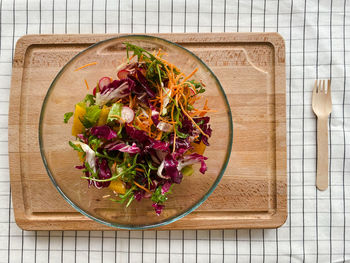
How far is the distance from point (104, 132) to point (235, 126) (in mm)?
634

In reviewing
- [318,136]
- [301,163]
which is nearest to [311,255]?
[301,163]

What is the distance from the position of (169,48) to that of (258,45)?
0.46 meters

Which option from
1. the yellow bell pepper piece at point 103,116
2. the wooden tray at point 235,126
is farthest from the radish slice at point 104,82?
the wooden tray at point 235,126

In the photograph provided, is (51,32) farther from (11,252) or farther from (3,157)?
(11,252)

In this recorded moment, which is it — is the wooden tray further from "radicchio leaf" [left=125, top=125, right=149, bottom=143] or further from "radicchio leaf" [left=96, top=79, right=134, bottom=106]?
"radicchio leaf" [left=125, top=125, right=149, bottom=143]

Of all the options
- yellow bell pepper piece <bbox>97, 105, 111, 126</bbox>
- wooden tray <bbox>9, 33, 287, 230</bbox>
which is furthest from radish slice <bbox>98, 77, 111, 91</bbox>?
wooden tray <bbox>9, 33, 287, 230</bbox>

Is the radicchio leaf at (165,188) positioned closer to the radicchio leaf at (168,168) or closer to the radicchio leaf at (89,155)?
the radicchio leaf at (168,168)

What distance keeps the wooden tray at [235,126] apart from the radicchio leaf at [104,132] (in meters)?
0.48

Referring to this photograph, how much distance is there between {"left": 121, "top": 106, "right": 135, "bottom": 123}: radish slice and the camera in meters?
1.27

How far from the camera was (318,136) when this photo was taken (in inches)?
64.9

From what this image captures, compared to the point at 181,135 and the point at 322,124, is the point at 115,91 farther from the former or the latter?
the point at 322,124

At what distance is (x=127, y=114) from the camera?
1275 millimetres

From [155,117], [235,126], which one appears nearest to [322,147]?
[235,126]

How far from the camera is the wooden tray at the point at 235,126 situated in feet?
5.21
